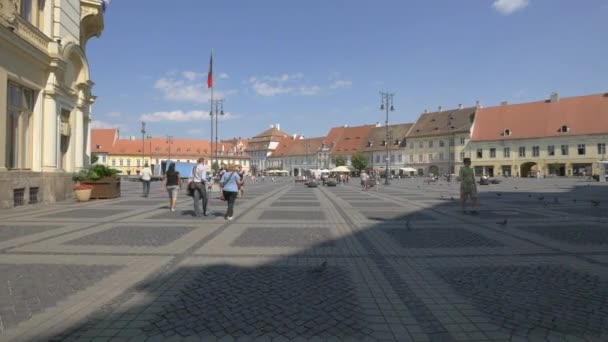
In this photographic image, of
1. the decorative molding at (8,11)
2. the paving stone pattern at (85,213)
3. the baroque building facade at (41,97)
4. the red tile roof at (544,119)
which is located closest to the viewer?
the paving stone pattern at (85,213)

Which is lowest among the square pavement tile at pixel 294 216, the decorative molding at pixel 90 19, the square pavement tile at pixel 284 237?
the square pavement tile at pixel 284 237

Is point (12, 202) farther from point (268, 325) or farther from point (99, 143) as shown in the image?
point (99, 143)

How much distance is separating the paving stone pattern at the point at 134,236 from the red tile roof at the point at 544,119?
72956 millimetres

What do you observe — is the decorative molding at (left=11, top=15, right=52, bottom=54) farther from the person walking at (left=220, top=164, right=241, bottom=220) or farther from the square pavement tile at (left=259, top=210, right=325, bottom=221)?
the square pavement tile at (left=259, top=210, right=325, bottom=221)

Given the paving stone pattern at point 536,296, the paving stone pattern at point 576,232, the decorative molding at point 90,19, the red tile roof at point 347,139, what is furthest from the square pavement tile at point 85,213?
the red tile roof at point 347,139

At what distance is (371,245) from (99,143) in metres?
115

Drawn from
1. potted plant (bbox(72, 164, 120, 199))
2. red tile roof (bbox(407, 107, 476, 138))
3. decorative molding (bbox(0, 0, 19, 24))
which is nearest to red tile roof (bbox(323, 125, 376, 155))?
red tile roof (bbox(407, 107, 476, 138))

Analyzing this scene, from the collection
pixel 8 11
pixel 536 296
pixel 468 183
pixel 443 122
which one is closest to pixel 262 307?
pixel 536 296

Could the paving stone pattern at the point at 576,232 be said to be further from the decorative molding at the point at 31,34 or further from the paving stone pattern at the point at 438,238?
the decorative molding at the point at 31,34

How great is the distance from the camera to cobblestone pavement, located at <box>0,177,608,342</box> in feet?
12.1

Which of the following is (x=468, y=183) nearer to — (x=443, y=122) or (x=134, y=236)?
(x=134, y=236)

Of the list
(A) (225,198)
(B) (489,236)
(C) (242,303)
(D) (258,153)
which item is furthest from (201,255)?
(D) (258,153)

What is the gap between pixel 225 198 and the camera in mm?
11766

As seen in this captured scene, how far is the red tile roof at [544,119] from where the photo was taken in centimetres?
6550
